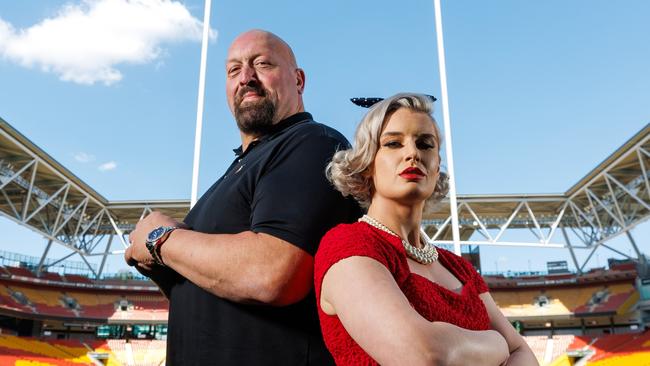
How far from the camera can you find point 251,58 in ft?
6.79

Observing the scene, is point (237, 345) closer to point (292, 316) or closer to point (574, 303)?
point (292, 316)

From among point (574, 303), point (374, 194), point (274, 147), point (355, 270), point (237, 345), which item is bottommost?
point (237, 345)

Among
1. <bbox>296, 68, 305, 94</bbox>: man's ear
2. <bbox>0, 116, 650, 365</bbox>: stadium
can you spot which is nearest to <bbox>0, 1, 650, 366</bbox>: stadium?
<bbox>0, 116, 650, 365</bbox>: stadium

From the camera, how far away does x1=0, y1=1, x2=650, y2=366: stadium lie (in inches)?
862

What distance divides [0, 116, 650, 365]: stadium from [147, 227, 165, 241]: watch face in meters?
20.1

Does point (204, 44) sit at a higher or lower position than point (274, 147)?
higher

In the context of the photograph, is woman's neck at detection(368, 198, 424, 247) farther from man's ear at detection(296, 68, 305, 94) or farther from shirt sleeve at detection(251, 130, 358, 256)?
man's ear at detection(296, 68, 305, 94)

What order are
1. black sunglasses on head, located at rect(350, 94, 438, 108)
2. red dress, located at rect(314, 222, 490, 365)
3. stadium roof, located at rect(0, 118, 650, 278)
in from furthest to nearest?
stadium roof, located at rect(0, 118, 650, 278)
black sunglasses on head, located at rect(350, 94, 438, 108)
red dress, located at rect(314, 222, 490, 365)

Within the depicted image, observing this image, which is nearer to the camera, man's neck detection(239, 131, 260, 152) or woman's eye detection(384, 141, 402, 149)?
woman's eye detection(384, 141, 402, 149)

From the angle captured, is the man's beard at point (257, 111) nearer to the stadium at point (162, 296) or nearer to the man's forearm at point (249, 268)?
the man's forearm at point (249, 268)

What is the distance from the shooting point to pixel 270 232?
4.77ft

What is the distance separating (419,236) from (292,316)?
0.45 metres

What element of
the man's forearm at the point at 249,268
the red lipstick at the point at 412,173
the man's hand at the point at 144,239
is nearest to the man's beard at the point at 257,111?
the man's hand at the point at 144,239

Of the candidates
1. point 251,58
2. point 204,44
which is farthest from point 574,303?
point 251,58
